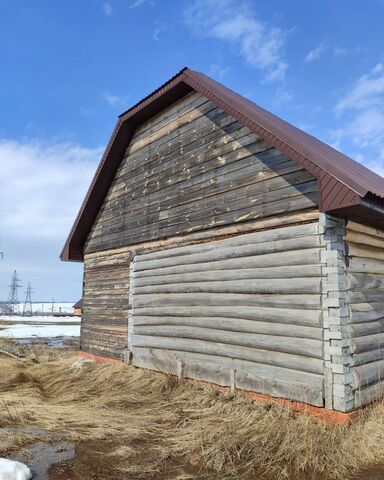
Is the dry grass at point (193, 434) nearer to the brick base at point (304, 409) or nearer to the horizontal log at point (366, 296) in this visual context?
the brick base at point (304, 409)

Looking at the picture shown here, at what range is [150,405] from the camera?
25.1 ft

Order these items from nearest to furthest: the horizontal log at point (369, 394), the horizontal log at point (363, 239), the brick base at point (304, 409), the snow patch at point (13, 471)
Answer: the snow patch at point (13, 471) < the brick base at point (304, 409) < the horizontal log at point (369, 394) < the horizontal log at point (363, 239)

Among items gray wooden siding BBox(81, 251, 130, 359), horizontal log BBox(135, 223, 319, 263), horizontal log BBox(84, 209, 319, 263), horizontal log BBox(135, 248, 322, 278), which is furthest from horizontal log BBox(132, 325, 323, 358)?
horizontal log BBox(84, 209, 319, 263)

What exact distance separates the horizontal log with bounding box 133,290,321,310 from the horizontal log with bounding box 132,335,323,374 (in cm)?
77

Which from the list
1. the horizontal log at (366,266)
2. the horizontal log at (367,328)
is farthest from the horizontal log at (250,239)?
the horizontal log at (367,328)

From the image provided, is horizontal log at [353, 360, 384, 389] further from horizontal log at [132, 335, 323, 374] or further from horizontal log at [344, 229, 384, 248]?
horizontal log at [344, 229, 384, 248]

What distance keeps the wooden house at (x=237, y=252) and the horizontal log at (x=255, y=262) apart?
0.02m

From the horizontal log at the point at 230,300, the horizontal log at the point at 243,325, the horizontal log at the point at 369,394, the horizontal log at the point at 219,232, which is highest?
the horizontal log at the point at 219,232

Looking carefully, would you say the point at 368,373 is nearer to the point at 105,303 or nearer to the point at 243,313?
the point at 243,313

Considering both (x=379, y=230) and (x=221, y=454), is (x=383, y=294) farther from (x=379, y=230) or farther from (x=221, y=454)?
(x=221, y=454)

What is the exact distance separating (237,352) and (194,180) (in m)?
3.79

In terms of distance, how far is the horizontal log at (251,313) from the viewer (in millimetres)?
6543

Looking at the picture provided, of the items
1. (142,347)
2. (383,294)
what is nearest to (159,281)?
(142,347)

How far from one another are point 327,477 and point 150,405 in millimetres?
3801
